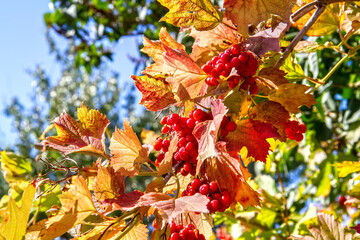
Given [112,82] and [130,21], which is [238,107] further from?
[112,82]

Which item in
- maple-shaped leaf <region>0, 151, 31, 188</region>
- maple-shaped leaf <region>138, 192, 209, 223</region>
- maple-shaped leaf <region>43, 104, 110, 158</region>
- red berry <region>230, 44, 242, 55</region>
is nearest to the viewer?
maple-shaped leaf <region>138, 192, 209, 223</region>

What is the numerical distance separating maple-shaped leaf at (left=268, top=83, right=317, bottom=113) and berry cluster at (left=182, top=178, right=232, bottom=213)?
0.17m

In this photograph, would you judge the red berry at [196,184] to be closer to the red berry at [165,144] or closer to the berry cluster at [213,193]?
the berry cluster at [213,193]

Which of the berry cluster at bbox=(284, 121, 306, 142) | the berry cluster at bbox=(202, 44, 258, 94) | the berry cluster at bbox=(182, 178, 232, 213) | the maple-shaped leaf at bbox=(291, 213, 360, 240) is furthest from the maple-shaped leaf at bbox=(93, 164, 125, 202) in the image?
the maple-shaped leaf at bbox=(291, 213, 360, 240)

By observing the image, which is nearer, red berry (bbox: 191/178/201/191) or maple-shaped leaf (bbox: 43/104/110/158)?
→ red berry (bbox: 191/178/201/191)

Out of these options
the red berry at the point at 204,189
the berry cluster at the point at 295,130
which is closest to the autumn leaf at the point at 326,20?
the berry cluster at the point at 295,130

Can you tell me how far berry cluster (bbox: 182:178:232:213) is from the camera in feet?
1.77

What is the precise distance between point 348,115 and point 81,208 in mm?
1414

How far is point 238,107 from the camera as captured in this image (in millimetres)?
544

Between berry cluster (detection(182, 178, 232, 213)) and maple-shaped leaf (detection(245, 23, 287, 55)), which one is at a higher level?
maple-shaped leaf (detection(245, 23, 287, 55))

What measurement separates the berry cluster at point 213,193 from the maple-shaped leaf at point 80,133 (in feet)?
0.64

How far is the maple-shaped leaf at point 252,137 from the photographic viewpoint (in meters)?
0.56

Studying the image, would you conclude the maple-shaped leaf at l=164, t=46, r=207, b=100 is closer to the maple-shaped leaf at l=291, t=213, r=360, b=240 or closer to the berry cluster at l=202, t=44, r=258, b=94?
the berry cluster at l=202, t=44, r=258, b=94

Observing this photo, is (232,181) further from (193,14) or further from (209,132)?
(193,14)
